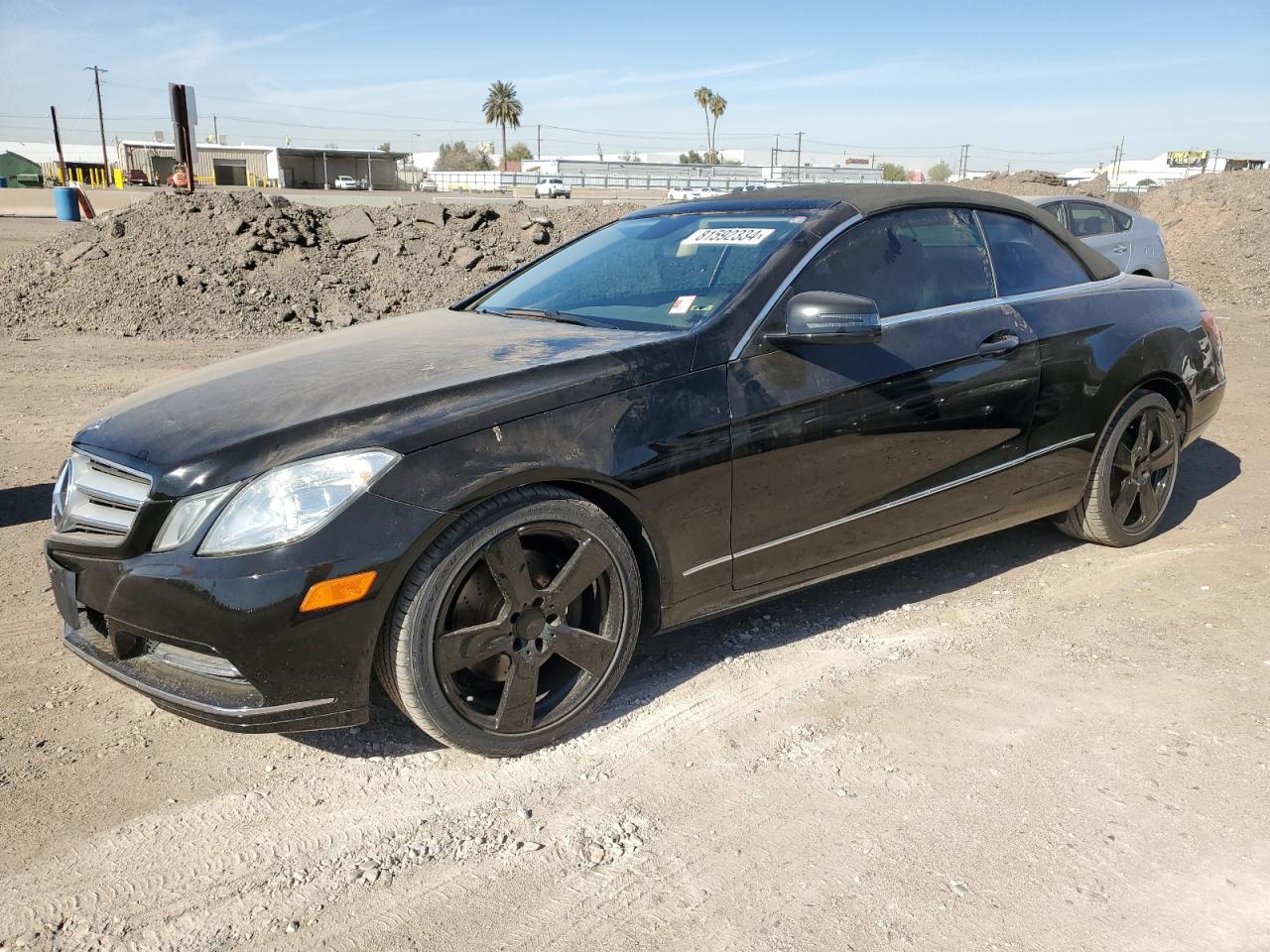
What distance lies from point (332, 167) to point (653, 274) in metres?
78.2

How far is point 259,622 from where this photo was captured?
8.66 feet

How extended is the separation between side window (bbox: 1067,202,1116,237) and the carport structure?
214 feet

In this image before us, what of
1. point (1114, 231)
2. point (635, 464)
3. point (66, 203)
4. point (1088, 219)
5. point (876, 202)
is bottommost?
point (66, 203)

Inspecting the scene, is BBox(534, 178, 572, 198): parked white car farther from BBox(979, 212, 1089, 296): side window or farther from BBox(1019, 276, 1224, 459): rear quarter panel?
BBox(979, 212, 1089, 296): side window

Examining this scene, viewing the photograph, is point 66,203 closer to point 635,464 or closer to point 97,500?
point 97,500

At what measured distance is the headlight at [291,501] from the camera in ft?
8.70

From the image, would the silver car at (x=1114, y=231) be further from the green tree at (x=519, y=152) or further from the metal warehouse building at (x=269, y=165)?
the green tree at (x=519, y=152)

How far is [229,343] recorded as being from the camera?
12023 millimetres

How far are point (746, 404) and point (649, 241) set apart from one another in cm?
117

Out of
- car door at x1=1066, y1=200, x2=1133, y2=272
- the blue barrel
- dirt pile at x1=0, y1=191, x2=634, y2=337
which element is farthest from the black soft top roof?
the blue barrel

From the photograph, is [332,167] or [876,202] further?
[332,167]

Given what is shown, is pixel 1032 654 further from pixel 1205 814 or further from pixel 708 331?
pixel 708 331

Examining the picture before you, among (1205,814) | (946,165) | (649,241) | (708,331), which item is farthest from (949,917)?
(946,165)

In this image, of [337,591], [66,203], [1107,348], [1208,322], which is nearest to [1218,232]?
[1208,322]
